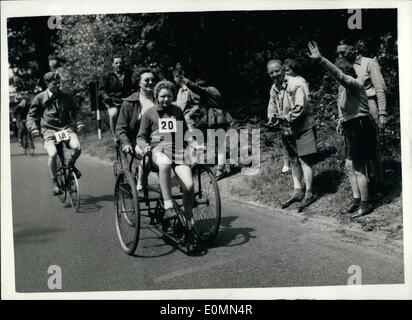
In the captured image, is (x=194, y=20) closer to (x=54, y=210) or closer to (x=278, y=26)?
(x=278, y=26)

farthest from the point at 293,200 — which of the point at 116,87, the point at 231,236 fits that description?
the point at 116,87

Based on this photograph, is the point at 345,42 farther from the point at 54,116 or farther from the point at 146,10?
the point at 54,116

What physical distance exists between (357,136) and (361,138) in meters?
0.05

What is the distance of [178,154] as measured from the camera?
440cm

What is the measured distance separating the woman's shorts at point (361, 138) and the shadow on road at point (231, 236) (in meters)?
1.38

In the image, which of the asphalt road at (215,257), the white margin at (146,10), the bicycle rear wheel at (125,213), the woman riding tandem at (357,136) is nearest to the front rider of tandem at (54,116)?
the asphalt road at (215,257)

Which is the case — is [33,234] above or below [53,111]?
below

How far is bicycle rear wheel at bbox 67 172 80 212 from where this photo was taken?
19.5 ft

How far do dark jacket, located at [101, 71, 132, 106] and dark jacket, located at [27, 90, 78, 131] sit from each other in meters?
0.53

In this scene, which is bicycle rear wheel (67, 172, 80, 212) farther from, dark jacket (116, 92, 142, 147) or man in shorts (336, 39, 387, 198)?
man in shorts (336, 39, 387, 198)

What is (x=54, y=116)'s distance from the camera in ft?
19.8

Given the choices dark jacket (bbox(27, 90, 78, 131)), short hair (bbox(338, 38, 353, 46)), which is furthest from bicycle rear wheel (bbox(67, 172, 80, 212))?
short hair (bbox(338, 38, 353, 46))

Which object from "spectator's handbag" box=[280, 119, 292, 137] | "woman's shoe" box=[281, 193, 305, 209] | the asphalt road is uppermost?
"spectator's handbag" box=[280, 119, 292, 137]
